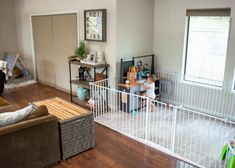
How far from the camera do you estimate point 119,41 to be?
176 inches

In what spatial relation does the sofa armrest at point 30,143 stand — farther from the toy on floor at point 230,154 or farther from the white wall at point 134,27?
the white wall at point 134,27

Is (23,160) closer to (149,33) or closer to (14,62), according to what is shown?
(149,33)

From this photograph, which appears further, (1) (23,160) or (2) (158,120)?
(2) (158,120)

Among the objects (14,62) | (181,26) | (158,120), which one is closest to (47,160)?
(158,120)

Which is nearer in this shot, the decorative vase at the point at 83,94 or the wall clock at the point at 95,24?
the wall clock at the point at 95,24

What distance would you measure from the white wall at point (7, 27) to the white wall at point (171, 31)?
4765 mm

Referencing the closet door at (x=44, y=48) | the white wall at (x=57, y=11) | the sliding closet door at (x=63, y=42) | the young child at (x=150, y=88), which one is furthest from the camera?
the closet door at (x=44, y=48)

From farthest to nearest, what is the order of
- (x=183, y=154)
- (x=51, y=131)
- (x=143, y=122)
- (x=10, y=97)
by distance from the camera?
(x=10, y=97) → (x=143, y=122) → (x=183, y=154) → (x=51, y=131)

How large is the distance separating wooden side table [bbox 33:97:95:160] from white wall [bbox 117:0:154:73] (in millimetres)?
1699

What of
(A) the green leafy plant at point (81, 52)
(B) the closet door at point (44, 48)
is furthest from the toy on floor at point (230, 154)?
(B) the closet door at point (44, 48)

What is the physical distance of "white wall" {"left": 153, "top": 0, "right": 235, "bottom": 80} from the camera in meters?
4.52

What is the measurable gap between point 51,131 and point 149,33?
3250mm

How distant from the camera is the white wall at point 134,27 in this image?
445 cm

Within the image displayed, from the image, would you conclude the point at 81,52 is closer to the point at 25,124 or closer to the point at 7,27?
the point at 25,124
